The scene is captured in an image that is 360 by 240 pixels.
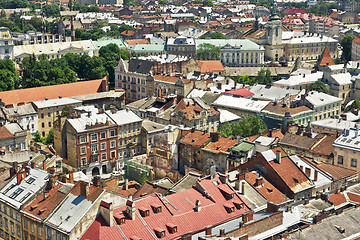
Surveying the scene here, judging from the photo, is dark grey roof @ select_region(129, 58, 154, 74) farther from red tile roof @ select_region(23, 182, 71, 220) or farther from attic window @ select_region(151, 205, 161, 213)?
attic window @ select_region(151, 205, 161, 213)


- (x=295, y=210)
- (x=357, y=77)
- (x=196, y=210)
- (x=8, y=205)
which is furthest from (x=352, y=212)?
(x=357, y=77)

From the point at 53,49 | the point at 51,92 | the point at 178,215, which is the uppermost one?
the point at 53,49

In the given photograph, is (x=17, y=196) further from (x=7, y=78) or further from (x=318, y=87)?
(x=318, y=87)

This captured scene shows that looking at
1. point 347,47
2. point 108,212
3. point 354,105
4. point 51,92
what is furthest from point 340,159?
point 347,47

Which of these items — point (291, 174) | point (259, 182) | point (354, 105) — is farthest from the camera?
point (354, 105)

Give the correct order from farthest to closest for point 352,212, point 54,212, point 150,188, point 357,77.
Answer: point 357,77, point 150,188, point 54,212, point 352,212

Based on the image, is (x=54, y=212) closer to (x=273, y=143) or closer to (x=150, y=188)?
(x=150, y=188)
